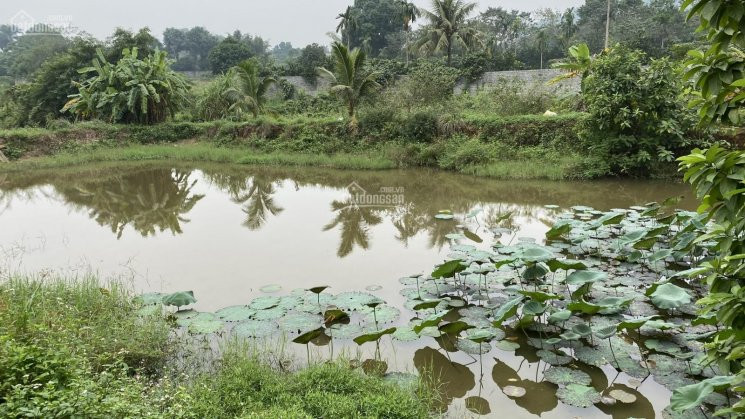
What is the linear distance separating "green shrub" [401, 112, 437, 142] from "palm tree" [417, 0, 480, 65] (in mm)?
10622

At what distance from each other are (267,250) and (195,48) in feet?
202

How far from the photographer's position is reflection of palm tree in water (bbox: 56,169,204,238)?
9125 mm

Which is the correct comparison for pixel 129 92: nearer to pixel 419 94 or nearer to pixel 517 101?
pixel 419 94

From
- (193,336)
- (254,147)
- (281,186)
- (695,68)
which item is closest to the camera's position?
(695,68)

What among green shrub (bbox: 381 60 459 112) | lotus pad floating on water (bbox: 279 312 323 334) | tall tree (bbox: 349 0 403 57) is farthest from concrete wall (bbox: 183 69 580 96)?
lotus pad floating on water (bbox: 279 312 323 334)

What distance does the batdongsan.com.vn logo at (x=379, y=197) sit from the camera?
10.4m

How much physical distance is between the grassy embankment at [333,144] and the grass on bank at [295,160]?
0.03 m

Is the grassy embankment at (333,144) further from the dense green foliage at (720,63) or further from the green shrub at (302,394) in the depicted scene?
the dense green foliage at (720,63)

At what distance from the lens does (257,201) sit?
11.0 metres

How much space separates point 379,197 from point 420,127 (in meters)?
5.14

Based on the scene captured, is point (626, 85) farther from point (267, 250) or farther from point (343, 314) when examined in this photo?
point (343, 314)

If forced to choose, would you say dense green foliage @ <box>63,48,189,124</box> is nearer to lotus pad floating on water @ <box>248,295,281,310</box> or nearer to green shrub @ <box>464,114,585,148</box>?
green shrub @ <box>464,114,585,148</box>

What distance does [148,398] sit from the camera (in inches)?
123

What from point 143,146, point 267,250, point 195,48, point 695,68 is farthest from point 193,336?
point 195,48
